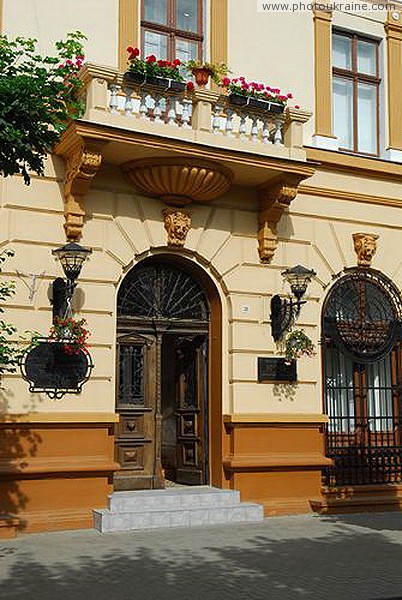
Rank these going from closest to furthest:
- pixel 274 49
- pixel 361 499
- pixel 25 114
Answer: pixel 25 114, pixel 361 499, pixel 274 49

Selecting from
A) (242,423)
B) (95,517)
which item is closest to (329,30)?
(242,423)

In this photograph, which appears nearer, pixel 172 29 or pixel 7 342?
pixel 7 342

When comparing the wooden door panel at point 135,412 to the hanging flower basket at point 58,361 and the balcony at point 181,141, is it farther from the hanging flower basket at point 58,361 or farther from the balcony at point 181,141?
the balcony at point 181,141

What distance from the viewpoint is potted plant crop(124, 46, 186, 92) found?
10992mm

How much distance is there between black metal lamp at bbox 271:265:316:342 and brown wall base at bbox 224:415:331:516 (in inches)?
52.3

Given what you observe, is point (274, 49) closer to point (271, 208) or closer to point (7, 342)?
point (271, 208)

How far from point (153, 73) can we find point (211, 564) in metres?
6.41

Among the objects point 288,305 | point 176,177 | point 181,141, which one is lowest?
point 288,305

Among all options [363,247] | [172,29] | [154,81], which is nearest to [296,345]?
[363,247]

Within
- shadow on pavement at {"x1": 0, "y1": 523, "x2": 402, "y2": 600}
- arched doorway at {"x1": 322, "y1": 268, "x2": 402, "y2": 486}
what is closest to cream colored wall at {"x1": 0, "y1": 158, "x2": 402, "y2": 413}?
arched doorway at {"x1": 322, "y1": 268, "x2": 402, "y2": 486}

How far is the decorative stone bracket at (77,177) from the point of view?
1065cm

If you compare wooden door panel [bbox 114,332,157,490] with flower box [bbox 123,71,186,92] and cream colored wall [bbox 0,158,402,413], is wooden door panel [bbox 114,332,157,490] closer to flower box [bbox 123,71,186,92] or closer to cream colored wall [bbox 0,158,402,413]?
cream colored wall [bbox 0,158,402,413]

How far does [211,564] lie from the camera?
8375 mm

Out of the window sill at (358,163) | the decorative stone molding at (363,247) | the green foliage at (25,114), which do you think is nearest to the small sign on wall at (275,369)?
the decorative stone molding at (363,247)
